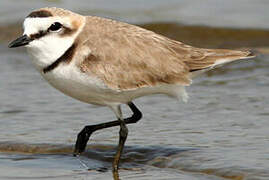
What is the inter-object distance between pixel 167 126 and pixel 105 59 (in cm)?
151

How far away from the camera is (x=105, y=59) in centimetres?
644

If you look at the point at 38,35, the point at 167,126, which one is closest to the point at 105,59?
the point at 38,35

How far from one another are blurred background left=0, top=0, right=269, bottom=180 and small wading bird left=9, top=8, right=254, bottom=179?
33cm

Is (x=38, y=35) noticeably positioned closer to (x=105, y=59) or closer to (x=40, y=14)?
(x=40, y=14)

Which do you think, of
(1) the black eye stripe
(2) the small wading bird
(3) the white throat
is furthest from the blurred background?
(1) the black eye stripe

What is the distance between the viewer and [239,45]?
37.3 ft

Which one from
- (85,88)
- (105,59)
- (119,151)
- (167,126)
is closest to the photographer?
(85,88)

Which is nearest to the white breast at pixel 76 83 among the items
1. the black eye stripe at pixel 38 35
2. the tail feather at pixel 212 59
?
the black eye stripe at pixel 38 35

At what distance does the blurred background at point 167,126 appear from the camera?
21.2 feet

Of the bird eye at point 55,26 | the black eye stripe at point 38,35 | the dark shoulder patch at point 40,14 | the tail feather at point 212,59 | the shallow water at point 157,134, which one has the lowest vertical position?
the shallow water at point 157,134

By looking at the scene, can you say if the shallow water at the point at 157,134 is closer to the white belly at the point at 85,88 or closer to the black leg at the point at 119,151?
the black leg at the point at 119,151

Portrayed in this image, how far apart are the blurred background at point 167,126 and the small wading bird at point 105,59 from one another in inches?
12.8

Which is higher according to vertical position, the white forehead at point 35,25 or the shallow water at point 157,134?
the white forehead at point 35,25

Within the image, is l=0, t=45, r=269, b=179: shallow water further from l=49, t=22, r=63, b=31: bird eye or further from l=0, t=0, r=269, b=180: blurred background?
l=49, t=22, r=63, b=31: bird eye
